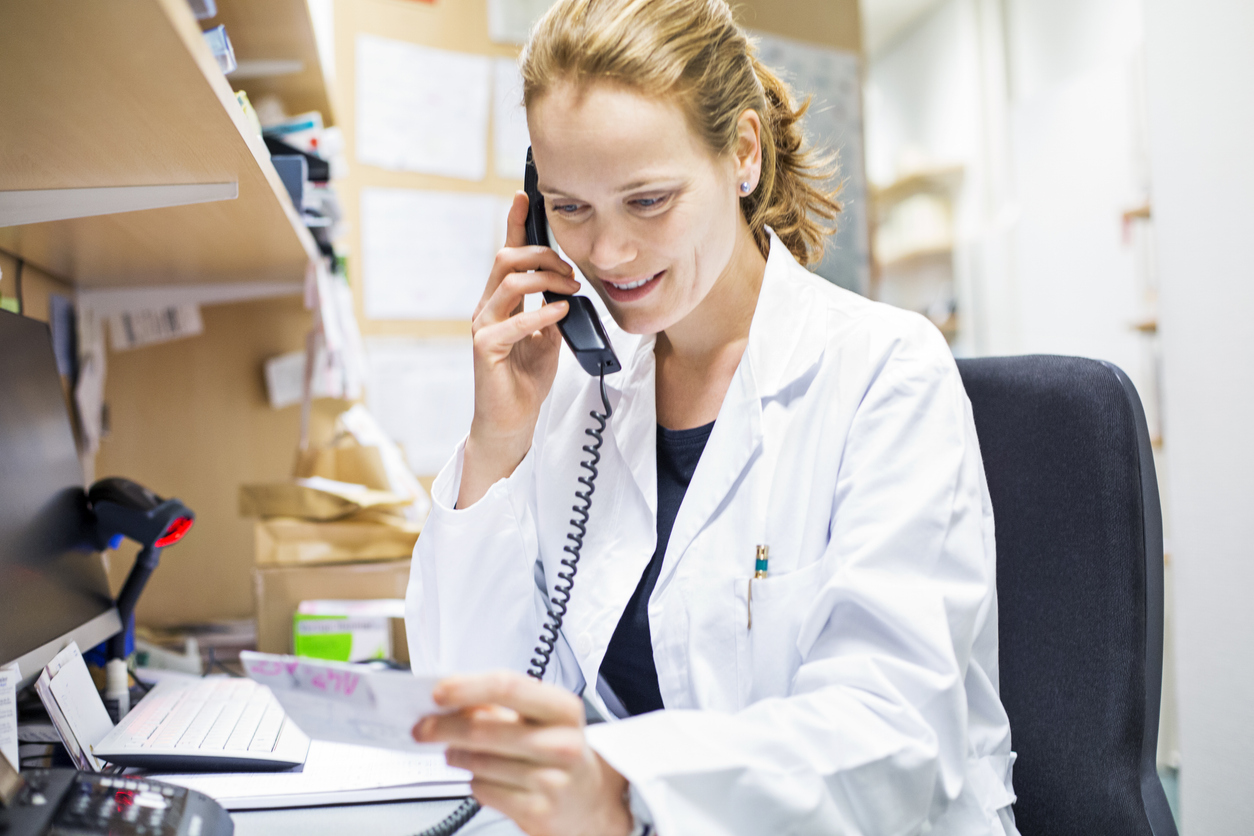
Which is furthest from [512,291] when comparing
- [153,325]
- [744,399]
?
[153,325]

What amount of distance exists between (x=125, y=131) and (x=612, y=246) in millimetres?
427

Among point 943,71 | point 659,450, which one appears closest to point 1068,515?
point 659,450

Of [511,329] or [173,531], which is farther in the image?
[173,531]

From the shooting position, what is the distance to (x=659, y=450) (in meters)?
0.98

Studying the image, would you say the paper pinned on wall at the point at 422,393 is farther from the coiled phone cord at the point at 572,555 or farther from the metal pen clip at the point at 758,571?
the metal pen clip at the point at 758,571

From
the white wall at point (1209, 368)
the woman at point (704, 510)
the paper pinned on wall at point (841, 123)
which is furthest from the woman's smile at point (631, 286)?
the paper pinned on wall at point (841, 123)

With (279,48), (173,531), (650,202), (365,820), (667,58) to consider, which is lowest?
(365,820)

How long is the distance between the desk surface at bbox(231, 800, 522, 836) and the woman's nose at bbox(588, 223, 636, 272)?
1.68ft

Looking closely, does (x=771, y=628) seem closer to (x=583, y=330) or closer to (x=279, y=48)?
(x=583, y=330)

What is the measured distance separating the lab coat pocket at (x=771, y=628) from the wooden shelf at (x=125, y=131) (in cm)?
62

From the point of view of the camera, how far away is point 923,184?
14.8 feet

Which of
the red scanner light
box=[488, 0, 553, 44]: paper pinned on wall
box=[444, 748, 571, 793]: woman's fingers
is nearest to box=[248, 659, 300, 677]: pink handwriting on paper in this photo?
box=[444, 748, 571, 793]: woman's fingers

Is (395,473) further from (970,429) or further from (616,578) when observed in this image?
(970,429)

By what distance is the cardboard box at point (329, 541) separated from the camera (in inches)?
48.1
